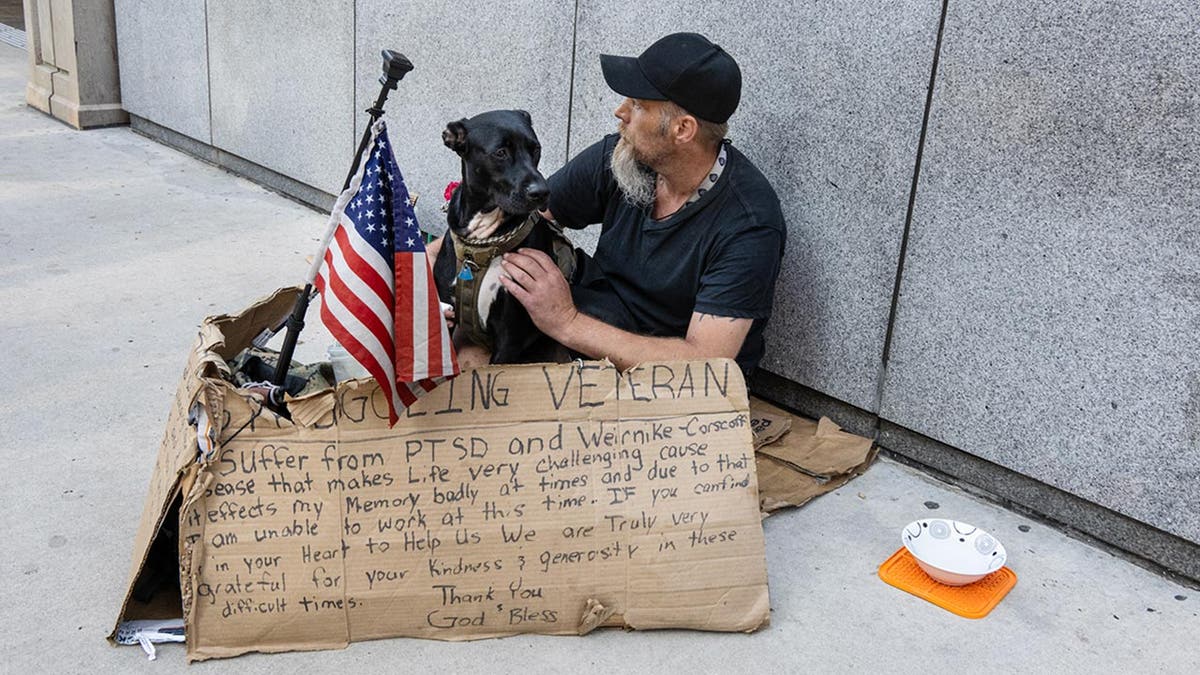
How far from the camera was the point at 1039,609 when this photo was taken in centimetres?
283

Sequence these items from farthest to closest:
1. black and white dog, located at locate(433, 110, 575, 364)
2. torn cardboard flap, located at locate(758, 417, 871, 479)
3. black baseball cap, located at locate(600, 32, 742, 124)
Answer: torn cardboard flap, located at locate(758, 417, 871, 479), black baseball cap, located at locate(600, 32, 742, 124), black and white dog, located at locate(433, 110, 575, 364)

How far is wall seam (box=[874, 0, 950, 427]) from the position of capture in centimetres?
321

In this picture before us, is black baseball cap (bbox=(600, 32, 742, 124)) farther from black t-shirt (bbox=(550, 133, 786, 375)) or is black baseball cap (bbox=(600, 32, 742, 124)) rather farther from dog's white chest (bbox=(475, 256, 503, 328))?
dog's white chest (bbox=(475, 256, 503, 328))

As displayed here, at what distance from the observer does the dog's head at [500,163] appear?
290cm

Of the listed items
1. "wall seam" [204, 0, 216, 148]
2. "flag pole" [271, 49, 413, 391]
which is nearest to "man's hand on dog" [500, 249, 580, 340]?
"flag pole" [271, 49, 413, 391]

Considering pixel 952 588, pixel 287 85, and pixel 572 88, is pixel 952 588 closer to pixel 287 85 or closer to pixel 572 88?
pixel 572 88

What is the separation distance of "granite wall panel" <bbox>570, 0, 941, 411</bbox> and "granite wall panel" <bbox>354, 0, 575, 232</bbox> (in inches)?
31.5

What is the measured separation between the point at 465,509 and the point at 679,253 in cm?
114

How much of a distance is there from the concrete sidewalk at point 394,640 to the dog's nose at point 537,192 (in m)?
1.11

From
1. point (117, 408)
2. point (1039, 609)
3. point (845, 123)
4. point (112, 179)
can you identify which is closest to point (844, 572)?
point (1039, 609)

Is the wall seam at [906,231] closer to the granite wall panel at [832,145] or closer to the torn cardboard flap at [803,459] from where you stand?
the granite wall panel at [832,145]

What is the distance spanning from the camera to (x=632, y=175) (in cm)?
329

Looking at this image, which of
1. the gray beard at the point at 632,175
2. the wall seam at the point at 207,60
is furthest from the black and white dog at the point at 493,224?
the wall seam at the point at 207,60

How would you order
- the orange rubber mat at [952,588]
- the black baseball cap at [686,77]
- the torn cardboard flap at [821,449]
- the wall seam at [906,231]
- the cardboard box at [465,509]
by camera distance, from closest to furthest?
the cardboard box at [465,509] → the orange rubber mat at [952,588] → the black baseball cap at [686,77] → the wall seam at [906,231] → the torn cardboard flap at [821,449]
